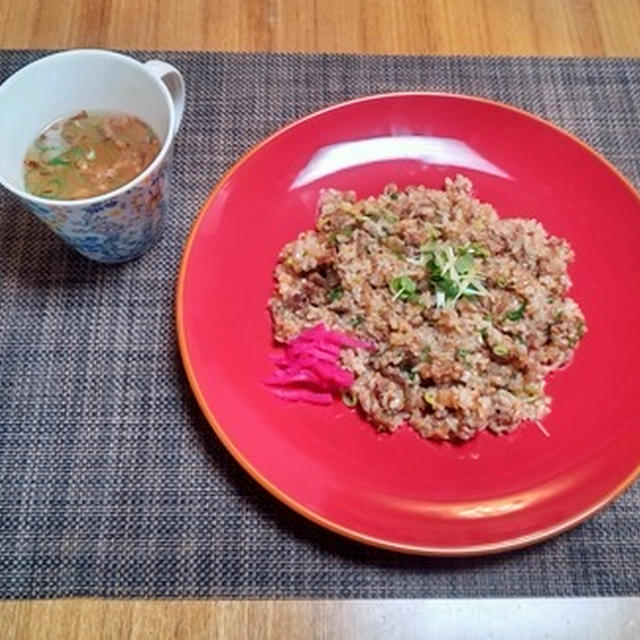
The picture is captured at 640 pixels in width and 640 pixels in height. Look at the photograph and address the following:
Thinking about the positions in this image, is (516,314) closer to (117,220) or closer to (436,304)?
(436,304)

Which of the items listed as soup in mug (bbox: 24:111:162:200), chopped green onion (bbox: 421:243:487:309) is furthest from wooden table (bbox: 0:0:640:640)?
chopped green onion (bbox: 421:243:487:309)

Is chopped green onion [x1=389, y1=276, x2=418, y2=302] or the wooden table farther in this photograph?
the wooden table

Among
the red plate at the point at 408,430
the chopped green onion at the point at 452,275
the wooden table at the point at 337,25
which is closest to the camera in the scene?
the red plate at the point at 408,430

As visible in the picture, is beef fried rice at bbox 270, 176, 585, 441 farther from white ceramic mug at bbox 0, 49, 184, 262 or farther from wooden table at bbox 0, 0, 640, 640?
wooden table at bbox 0, 0, 640, 640

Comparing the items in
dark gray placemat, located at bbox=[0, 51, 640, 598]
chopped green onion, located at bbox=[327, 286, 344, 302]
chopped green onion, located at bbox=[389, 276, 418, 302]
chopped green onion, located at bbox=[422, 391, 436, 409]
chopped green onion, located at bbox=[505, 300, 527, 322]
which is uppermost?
chopped green onion, located at bbox=[505, 300, 527, 322]

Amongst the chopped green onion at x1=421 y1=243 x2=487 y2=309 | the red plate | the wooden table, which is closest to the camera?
the red plate

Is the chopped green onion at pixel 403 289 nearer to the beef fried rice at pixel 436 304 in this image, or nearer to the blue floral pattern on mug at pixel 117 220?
the beef fried rice at pixel 436 304

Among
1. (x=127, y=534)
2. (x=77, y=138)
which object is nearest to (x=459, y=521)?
(x=127, y=534)

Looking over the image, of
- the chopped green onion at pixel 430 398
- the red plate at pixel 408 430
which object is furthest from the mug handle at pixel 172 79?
the chopped green onion at pixel 430 398
